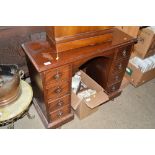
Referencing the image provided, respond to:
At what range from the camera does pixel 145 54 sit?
89.9 inches

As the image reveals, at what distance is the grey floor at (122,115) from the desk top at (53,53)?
2.72 feet

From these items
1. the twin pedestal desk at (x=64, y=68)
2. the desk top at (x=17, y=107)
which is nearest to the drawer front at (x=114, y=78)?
the twin pedestal desk at (x=64, y=68)

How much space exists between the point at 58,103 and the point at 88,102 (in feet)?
0.98

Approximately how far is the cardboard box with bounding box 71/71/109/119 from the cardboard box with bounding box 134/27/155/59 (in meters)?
0.78

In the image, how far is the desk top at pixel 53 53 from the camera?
4.52 feet

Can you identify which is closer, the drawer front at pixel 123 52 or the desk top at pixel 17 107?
the desk top at pixel 17 107

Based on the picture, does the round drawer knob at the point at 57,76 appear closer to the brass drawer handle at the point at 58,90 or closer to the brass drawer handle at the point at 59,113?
the brass drawer handle at the point at 58,90

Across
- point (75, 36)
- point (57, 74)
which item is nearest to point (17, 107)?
point (57, 74)

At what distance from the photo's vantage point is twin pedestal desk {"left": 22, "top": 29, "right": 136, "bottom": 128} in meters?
1.42

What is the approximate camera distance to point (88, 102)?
1.78 m

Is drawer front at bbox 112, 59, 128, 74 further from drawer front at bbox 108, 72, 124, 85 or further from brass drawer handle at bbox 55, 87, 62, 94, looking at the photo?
brass drawer handle at bbox 55, 87, 62, 94

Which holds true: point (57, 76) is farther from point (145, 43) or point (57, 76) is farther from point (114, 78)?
point (145, 43)
